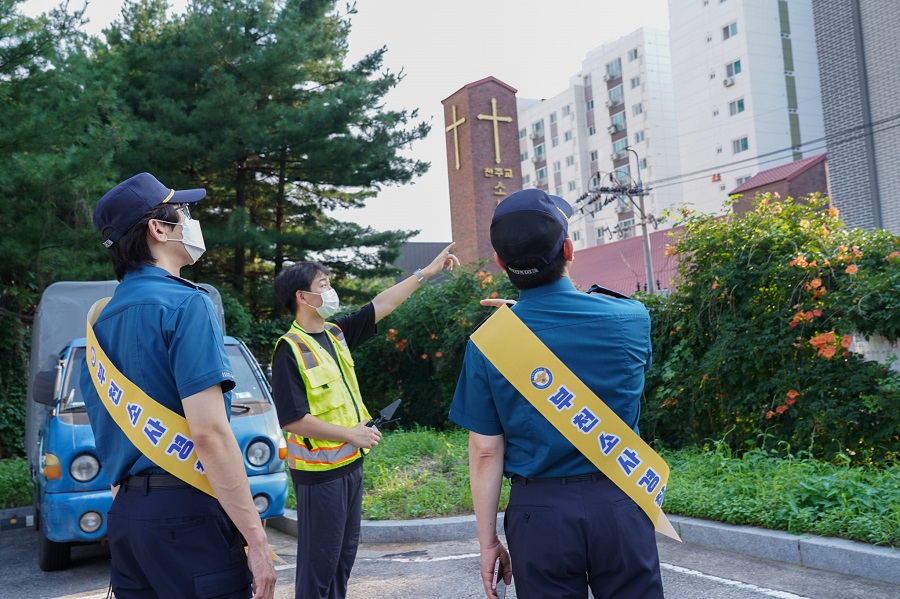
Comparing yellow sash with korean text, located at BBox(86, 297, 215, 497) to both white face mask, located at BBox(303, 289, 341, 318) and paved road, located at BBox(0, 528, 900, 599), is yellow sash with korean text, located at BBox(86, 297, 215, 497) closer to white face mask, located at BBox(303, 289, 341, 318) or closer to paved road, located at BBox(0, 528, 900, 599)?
white face mask, located at BBox(303, 289, 341, 318)

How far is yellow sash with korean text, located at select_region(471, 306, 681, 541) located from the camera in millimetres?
2354

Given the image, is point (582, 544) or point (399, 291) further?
point (399, 291)

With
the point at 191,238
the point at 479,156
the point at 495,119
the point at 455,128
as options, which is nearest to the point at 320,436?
the point at 191,238

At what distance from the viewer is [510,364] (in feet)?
7.88

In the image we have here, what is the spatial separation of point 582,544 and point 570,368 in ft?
1.63

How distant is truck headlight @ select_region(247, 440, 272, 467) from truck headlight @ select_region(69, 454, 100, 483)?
3.71 ft

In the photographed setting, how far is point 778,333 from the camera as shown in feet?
25.3

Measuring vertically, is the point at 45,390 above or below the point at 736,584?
above

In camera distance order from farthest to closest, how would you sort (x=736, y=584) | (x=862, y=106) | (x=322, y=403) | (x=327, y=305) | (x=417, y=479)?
(x=862, y=106) → (x=417, y=479) → (x=736, y=584) → (x=327, y=305) → (x=322, y=403)

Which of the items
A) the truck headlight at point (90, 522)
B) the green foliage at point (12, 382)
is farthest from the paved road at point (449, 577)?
the green foliage at point (12, 382)

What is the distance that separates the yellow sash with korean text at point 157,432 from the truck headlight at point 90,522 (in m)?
4.17

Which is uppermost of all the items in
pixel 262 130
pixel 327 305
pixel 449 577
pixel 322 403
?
pixel 262 130

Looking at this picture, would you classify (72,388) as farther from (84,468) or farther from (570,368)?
(570,368)

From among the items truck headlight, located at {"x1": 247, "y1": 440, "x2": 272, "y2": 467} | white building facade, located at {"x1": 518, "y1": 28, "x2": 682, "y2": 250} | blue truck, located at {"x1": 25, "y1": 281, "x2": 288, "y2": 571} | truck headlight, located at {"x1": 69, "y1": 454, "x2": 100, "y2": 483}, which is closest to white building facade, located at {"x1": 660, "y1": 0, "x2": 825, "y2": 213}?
white building facade, located at {"x1": 518, "y1": 28, "x2": 682, "y2": 250}
